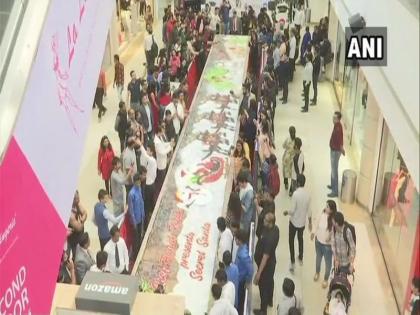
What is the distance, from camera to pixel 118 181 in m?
9.03

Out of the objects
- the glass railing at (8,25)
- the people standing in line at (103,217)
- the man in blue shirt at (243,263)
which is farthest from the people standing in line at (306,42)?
the glass railing at (8,25)

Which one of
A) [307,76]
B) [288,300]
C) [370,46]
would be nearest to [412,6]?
[370,46]

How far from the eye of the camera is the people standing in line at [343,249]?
7.37 m

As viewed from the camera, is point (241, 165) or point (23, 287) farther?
point (241, 165)

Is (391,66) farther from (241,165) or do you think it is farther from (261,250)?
(241,165)

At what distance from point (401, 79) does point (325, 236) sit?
9.55ft

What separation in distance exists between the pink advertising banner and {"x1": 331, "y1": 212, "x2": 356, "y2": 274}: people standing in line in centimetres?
366

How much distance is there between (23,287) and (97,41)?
245cm

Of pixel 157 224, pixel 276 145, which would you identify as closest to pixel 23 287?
pixel 157 224

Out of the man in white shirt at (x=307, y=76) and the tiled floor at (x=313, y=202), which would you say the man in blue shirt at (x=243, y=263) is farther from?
the man in white shirt at (x=307, y=76)

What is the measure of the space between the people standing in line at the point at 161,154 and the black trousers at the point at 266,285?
9.04 feet

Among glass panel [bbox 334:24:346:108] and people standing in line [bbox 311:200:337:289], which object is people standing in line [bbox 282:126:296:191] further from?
glass panel [bbox 334:24:346:108]

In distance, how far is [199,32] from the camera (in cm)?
1822

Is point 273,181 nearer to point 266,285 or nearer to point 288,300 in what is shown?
point 266,285
